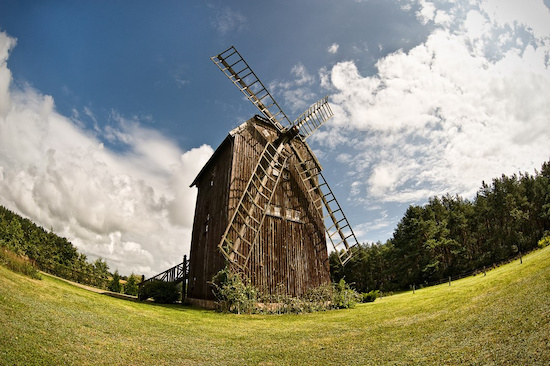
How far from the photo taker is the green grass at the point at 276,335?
19.7 ft

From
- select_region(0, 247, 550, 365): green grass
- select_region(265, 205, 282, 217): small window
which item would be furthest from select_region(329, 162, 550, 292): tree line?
select_region(0, 247, 550, 365): green grass

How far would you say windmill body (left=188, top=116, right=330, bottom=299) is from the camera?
1642 cm

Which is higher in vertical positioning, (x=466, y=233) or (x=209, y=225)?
(x=466, y=233)

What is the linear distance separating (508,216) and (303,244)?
160ft

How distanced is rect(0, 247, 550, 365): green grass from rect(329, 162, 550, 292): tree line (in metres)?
36.9

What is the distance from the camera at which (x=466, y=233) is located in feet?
171

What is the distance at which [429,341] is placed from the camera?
7.46 meters

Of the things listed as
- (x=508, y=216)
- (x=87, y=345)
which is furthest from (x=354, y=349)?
(x=508, y=216)

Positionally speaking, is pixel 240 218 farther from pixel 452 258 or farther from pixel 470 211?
pixel 470 211

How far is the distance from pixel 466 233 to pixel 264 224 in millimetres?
50342

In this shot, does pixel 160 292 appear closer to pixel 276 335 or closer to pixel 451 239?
pixel 276 335

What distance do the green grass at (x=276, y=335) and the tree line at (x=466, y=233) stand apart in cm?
3693

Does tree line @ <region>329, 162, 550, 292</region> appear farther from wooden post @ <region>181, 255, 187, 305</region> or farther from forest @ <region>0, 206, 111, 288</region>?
forest @ <region>0, 206, 111, 288</region>

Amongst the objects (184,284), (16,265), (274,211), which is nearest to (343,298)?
(274,211)
